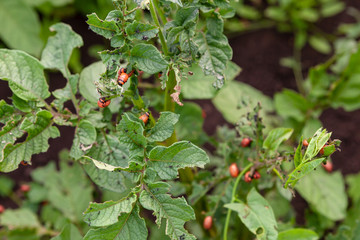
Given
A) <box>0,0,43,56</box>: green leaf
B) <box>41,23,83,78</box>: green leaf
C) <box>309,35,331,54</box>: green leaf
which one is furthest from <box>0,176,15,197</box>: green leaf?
<box>309,35,331,54</box>: green leaf

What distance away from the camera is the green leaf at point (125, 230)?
1.16m

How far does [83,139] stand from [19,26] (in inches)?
81.9

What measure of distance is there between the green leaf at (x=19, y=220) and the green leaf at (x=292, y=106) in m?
1.48

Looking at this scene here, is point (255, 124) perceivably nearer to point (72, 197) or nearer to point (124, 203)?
point (124, 203)

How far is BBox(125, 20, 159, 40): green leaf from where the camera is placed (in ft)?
3.47

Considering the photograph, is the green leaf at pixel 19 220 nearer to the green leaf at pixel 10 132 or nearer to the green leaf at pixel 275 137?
the green leaf at pixel 10 132

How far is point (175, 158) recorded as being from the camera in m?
1.14

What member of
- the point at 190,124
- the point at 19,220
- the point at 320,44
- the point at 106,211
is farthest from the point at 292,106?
the point at 19,220

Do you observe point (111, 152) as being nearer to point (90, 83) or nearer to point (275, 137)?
point (90, 83)

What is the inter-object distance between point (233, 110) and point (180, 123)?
51 cm

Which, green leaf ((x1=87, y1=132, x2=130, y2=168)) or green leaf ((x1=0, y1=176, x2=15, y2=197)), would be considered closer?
green leaf ((x1=87, y1=132, x2=130, y2=168))

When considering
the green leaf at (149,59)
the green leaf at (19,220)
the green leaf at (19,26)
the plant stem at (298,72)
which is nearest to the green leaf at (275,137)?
the green leaf at (149,59)

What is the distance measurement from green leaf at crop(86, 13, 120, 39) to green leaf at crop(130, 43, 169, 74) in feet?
0.24

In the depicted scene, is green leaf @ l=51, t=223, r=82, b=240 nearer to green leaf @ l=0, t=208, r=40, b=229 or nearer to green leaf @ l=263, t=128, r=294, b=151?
green leaf @ l=0, t=208, r=40, b=229
